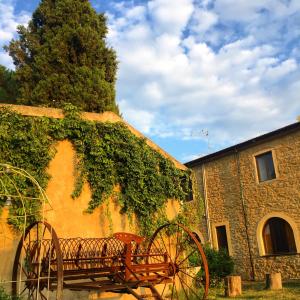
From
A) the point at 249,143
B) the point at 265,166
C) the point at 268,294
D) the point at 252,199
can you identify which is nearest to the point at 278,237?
the point at 252,199

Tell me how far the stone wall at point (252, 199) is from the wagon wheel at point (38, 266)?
36.9 ft

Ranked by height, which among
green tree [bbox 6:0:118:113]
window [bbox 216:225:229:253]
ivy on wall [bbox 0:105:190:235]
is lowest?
window [bbox 216:225:229:253]

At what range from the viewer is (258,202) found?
1662 cm

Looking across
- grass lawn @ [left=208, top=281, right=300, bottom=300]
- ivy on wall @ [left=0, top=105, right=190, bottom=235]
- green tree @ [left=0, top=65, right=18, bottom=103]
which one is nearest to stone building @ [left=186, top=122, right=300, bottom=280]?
grass lawn @ [left=208, top=281, right=300, bottom=300]

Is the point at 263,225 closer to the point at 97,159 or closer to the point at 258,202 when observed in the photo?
the point at 258,202

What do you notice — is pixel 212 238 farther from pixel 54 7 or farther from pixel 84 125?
pixel 54 7

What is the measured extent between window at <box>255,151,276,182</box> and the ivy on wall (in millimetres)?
7489

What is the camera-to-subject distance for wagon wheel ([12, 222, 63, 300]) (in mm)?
5587

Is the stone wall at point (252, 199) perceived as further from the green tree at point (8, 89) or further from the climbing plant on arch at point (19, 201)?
the climbing plant on arch at point (19, 201)

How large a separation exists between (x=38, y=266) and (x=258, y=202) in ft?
41.8

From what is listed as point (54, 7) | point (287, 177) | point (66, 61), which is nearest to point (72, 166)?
point (66, 61)

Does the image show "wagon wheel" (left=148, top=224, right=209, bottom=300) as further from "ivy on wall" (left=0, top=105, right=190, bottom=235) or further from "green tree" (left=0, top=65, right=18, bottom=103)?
"green tree" (left=0, top=65, right=18, bottom=103)

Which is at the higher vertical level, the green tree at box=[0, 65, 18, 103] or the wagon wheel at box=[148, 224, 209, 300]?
the green tree at box=[0, 65, 18, 103]

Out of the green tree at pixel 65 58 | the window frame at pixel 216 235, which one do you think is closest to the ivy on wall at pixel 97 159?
the green tree at pixel 65 58
